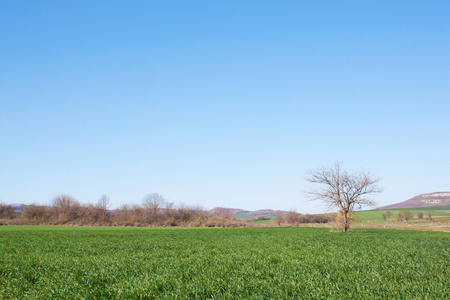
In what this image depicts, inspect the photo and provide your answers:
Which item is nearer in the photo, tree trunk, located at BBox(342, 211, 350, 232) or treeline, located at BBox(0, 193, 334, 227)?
tree trunk, located at BBox(342, 211, 350, 232)

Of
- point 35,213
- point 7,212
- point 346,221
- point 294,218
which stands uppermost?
point 7,212

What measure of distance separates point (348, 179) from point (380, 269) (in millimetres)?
36475

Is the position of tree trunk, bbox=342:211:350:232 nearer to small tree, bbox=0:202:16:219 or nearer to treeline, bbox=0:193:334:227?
treeline, bbox=0:193:334:227

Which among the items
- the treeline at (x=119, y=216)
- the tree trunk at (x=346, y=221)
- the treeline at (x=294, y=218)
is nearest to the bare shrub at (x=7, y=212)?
the treeline at (x=119, y=216)

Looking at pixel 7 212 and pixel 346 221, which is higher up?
pixel 7 212

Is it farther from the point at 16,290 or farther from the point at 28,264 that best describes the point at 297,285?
the point at 28,264

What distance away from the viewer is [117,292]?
22.7ft

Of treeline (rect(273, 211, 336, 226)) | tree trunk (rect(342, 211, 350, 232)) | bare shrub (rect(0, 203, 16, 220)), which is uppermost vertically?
bare shrub (rect(0, 203, 16, 220))

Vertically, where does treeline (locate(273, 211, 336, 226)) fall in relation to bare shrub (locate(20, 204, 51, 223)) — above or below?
below

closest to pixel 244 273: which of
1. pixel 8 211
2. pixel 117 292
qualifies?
pixel 117 292

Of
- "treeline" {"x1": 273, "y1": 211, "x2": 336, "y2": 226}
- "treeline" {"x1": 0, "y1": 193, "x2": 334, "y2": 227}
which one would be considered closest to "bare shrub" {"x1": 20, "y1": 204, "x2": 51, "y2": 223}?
"treeline" {"x1": 0, "y1": 193, "x2": 334, "y2": 227}

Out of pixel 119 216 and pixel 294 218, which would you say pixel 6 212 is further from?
pixel 294 218

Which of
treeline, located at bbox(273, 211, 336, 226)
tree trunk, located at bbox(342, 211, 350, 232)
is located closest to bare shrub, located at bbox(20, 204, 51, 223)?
treeline, located at bbox(273, 211, 336, 226)

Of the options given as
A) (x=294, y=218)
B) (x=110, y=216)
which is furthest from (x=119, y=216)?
(x=294, y=218)
